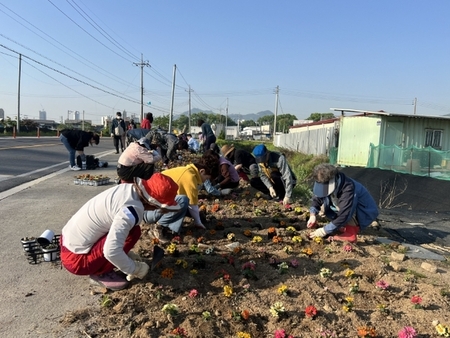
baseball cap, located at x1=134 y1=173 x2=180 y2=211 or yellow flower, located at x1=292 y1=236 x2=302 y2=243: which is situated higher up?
baseball cap, located at x1=134 y1=173 x2=180 y2=211

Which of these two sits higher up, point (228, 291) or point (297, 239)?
point (297, 239)

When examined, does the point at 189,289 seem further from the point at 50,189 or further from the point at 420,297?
the point at 50,189

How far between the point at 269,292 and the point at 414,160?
43.7 feet

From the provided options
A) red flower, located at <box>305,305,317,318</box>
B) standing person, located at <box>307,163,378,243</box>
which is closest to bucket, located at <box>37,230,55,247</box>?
red flower, located at <box>305,305,317,318</box>

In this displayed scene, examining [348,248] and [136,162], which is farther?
[136,162]

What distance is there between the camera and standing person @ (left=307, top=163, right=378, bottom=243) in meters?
4.45

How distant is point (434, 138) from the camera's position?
1992cm

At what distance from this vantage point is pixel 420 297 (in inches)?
131

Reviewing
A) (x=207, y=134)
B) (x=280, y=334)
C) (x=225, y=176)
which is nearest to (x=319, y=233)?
(x=280, y=334)

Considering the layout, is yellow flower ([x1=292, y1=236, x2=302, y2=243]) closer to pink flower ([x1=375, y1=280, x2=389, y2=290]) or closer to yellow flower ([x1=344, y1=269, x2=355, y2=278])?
yellow flower ([x1=344, y1=269, x2=355, y2=278])

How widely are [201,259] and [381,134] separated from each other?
17.5 meters

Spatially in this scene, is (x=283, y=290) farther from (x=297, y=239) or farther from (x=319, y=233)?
(x=319, y=233)

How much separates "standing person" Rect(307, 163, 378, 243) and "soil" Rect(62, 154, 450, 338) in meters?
0.23

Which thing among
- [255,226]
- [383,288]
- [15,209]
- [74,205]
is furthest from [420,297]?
[15,209]
